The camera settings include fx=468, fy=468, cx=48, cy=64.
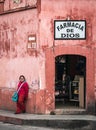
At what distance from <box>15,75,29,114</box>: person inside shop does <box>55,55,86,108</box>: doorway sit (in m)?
1.35

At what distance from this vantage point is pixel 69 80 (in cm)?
1970

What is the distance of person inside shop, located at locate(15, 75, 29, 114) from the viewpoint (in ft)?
58.4

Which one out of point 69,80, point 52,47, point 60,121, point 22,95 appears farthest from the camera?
point 69,80

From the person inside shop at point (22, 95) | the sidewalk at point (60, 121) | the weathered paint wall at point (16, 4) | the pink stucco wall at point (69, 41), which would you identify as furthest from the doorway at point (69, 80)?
the weathered paint wall at point (16, 4)

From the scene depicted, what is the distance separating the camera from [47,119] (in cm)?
1628

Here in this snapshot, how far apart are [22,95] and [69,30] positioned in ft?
9.97

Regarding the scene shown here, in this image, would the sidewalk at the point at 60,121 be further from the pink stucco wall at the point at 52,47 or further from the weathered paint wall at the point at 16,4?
the weathered paint wall at the point at 16,4

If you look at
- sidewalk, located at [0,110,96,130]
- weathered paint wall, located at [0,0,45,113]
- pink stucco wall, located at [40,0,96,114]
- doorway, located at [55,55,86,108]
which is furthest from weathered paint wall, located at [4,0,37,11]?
sidewalk, located at [0,110,96,130]

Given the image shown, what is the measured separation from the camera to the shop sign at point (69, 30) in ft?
57.7

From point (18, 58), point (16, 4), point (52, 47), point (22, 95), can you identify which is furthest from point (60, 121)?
point (16, 4)

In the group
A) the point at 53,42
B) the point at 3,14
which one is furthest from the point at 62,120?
the point at 3,14

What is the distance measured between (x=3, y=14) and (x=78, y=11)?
360 cm

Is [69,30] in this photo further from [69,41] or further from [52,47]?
[52,47]

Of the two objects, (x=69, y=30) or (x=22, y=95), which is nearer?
(x=69, y=30)
